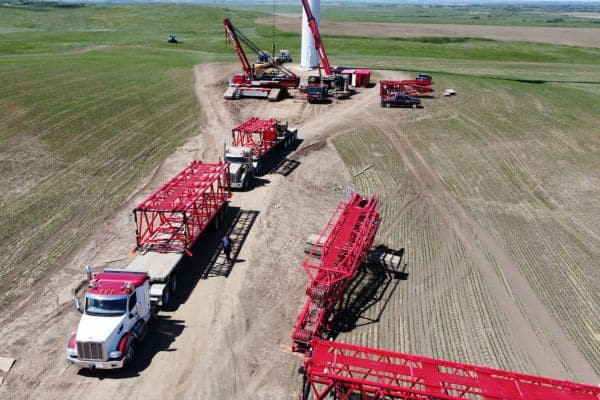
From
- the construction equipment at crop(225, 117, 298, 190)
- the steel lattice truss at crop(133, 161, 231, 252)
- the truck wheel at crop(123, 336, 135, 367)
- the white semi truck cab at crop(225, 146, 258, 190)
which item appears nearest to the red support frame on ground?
the truck wheel at crop(123, 336, 135, 367)

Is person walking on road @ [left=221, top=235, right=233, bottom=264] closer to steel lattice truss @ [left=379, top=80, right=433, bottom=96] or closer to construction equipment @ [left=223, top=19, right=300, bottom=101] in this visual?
construction equipment @ [left=223, top=19, right=300, bottom=101]

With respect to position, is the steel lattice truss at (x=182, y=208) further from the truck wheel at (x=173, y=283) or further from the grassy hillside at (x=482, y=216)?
the grassy hillside at (x=482, y=216)

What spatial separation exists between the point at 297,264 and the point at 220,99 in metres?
32.6

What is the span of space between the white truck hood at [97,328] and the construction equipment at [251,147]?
598 inches

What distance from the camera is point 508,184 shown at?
33844 mm

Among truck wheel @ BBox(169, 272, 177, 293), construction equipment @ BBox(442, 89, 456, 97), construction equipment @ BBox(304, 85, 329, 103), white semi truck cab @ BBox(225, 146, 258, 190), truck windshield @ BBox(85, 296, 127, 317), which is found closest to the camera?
truck windshield @ BBox(85, 296, 127, 317)

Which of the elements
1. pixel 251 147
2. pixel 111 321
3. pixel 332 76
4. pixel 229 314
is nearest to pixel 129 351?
pixel 111 321

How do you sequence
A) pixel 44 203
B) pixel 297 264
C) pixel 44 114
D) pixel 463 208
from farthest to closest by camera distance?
pixel 44 114 → pixel 463 208 → pixel 44 203 → pixel 297 264

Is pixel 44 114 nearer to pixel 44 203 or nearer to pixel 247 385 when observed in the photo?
pixel 44 203

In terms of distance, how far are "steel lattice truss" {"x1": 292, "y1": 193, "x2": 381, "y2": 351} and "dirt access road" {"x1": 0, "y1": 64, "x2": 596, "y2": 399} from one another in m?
1.11

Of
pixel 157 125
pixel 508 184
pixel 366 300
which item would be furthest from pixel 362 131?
pixel 366 300

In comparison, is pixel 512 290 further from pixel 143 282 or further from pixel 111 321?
pixel 111 321

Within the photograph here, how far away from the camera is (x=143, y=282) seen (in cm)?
1678

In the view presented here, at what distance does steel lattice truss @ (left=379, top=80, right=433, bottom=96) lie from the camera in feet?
178
